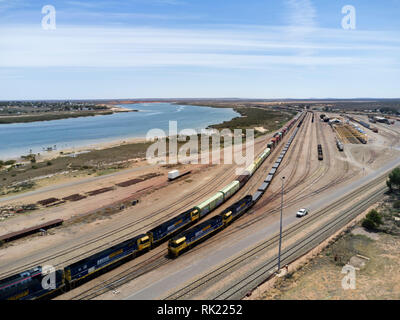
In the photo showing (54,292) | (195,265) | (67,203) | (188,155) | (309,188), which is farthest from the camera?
(188,155)

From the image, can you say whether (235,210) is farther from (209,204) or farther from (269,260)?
(269,260)

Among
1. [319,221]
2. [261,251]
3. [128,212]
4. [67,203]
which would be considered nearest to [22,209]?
[67,203]

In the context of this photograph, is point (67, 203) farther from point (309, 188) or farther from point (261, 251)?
point (309, 188)

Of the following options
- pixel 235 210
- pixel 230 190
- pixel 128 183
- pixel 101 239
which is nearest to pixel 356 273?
pixel 235 210

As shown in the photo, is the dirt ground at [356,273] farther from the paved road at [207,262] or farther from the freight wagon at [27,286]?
the freight wagon at [27,286]

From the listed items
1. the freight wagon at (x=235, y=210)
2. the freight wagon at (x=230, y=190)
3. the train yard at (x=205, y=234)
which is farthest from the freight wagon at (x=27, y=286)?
the freight wagon at (x=230, y=190)

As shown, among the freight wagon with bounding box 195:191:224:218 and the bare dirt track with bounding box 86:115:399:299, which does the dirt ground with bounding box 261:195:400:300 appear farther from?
the freight wagon with bounding box 195:191:224:218

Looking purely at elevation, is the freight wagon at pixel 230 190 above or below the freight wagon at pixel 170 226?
above

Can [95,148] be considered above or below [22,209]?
above
